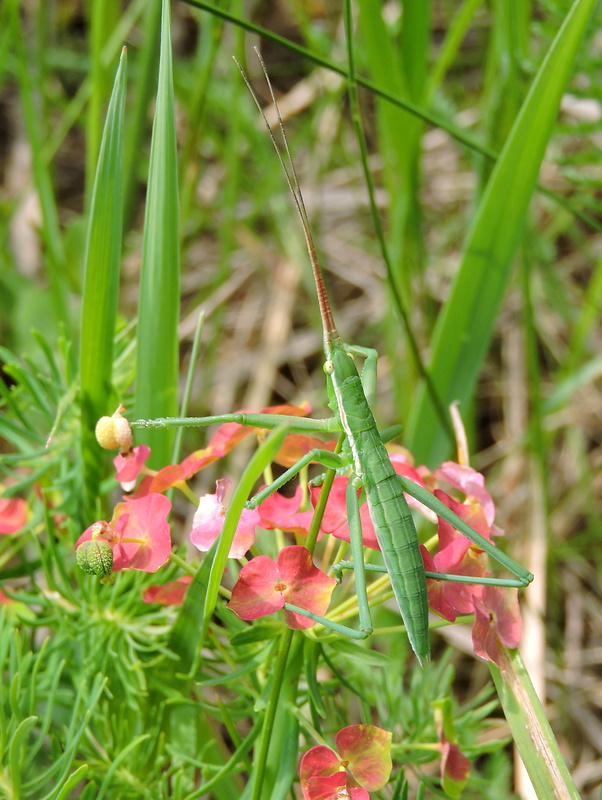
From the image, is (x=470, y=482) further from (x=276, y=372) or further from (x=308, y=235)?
(x=276, y=372)

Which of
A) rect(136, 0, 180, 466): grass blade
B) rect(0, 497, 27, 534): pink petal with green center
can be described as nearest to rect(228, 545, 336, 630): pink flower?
rect(136, 0, 180, 466): grass blade

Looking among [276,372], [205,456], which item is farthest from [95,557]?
[276,372]

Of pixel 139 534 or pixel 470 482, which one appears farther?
pixel 470 482

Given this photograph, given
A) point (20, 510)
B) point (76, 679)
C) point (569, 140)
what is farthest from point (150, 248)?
point (569, 140)

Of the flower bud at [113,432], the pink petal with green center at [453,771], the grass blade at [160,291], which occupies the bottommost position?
the pink petal with green center at [453,771]

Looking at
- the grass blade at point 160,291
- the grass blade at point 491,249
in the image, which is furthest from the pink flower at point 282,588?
the grass blade at point 491,249

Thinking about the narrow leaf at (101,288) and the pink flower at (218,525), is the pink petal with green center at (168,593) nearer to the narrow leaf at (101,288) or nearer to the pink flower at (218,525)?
the pink flower at (218,525)

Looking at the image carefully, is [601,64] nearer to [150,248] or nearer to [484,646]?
[150,248]
